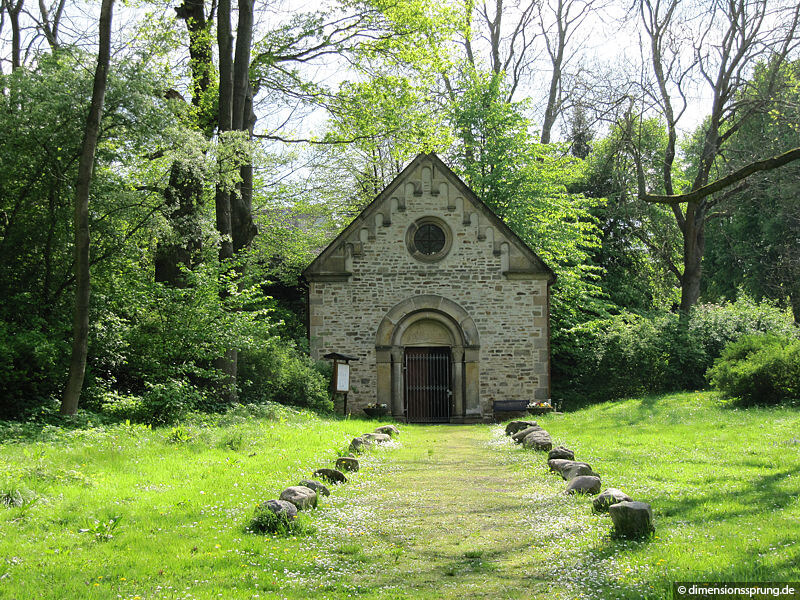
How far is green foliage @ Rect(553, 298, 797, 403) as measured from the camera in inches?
839

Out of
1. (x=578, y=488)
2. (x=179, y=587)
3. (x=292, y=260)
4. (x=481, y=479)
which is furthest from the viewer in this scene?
(x=292, y=260)

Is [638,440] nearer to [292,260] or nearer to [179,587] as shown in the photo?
[179,587]

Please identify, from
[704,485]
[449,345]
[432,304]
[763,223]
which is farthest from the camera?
[763,223]

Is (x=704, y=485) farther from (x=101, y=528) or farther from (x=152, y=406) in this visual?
(x=152, y=406)

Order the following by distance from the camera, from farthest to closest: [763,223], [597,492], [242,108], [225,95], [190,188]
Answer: [763,223] → [242,108] → [225,95] → [190,188] → [597,492]

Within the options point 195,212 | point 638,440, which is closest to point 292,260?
point 195,212

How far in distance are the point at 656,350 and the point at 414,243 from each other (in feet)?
25.7

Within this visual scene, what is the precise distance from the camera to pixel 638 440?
1223 centimetres

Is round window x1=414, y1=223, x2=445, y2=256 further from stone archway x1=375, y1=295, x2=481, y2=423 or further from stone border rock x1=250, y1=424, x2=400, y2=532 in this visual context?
stone border rock x1=250, y1=424, x2=400, y2=532

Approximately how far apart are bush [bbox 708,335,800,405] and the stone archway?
6884 mm

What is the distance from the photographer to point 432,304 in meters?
21.1

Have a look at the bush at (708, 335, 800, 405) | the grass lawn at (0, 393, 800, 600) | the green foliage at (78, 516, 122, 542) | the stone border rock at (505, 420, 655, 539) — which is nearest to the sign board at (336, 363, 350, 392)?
the stone border rock at (505, 420, 655, 539)

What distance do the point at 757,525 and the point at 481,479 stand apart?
379cm

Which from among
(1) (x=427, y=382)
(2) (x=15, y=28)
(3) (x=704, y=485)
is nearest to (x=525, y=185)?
(1) (x=427, y=382)
